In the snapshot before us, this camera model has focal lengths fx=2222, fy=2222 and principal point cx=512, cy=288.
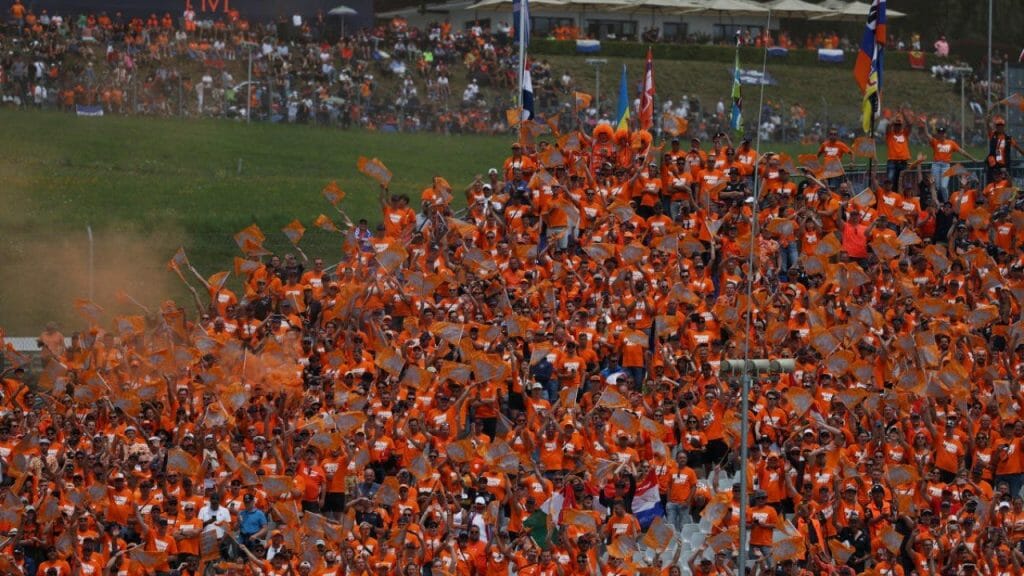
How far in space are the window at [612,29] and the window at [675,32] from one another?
1.01 metres

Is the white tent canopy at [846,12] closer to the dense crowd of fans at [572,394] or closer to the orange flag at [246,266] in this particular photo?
the dense crowd of fans at [572,394]

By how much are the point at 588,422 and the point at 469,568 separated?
2.58 meters

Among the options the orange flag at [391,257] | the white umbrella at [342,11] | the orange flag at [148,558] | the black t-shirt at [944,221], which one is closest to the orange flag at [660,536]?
the orange flag at [148,558]

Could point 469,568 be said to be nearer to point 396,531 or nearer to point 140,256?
point 396,531

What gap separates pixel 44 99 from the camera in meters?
48.4

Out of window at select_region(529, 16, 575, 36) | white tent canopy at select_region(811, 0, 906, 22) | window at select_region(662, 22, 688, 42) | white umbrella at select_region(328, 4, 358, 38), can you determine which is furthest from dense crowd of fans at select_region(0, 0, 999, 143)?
white tent canopy at select_region(811, 0, 906, 22)

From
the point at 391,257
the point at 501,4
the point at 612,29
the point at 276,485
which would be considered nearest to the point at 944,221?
the point at 391,257

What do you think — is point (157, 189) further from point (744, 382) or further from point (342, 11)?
point (744, 382)

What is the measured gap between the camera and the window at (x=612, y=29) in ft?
207

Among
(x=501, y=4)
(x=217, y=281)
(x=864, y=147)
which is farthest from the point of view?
(x=501, y=4)

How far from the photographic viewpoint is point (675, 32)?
212 feet

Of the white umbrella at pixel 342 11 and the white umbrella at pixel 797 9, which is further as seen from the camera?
the white umbrella at pixel 797 9

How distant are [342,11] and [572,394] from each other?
31.9 meters

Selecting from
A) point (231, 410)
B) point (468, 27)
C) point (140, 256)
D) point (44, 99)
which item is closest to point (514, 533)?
point (231, 410)
